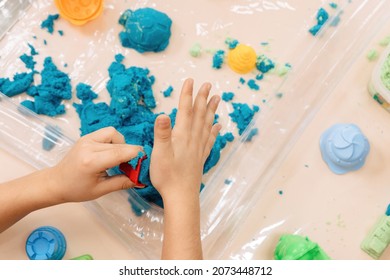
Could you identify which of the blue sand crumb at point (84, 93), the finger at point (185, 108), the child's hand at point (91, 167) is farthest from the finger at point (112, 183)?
the blue sand crumb at point (84, 93)

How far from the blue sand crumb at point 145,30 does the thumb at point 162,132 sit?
0.31 metres

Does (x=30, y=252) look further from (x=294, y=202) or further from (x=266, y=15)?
(x=266, y=15)

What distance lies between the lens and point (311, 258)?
829mm

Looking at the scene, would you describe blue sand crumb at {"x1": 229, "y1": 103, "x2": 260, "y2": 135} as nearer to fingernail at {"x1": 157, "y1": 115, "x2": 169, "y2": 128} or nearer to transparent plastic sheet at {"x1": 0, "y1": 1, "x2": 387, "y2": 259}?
transparent plastic sheet at {"x1": 0, "y1": 1, "x2": 387, "y2": 259}

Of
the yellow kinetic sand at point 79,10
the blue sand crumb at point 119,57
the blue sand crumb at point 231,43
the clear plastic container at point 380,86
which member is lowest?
the blue sand crumb at point 119,57

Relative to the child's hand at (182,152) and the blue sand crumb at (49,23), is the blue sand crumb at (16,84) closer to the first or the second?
the blue sand crumb at (49,23)

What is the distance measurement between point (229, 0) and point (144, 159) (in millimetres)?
427

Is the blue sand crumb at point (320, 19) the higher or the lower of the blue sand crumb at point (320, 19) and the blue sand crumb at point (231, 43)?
the higher

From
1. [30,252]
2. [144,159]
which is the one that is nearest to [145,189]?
[144,159]

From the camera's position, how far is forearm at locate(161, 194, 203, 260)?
2.39 ft

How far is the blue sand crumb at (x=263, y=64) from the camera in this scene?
0.97m

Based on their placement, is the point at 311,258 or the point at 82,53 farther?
the point at 82,53

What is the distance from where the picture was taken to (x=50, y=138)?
92 centimetres

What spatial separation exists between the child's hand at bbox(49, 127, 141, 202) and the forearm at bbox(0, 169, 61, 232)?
0.01 meters
